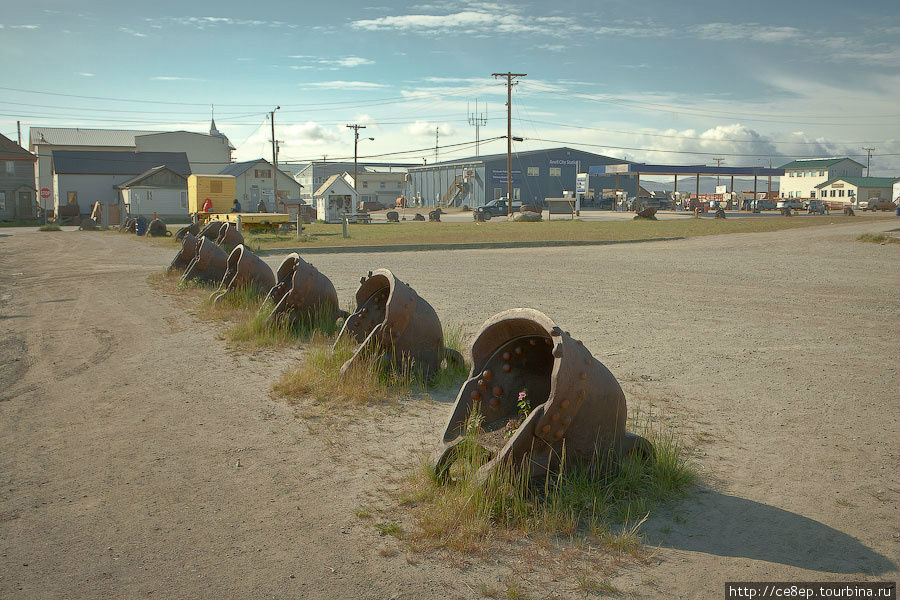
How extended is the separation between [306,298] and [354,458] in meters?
4.56

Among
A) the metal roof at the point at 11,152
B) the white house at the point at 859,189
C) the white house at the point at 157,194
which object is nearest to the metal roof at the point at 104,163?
the metal roof at the point at 11,152

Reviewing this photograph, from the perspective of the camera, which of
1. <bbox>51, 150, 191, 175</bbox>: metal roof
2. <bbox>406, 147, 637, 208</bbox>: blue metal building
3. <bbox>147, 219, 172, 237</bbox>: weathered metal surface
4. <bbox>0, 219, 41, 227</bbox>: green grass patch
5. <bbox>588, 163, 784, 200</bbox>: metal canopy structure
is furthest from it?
<bbox>406, 147, 637, 208</bbox>: blue metal building

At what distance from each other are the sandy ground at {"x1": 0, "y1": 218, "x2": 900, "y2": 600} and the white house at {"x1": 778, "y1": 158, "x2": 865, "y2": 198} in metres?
123

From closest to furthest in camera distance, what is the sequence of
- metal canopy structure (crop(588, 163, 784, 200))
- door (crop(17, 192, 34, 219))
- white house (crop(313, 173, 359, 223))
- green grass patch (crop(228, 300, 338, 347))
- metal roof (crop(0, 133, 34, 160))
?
green grass patch (crop(228, 300, 338, 347)) < white house (crop(313, 173, 359, 223)) < metal roof (crop(0, 133, 34, 160)) < door (crop(17, 192, 34, 219)) < metal canopy structure (crop(588, 163, 784, 200))

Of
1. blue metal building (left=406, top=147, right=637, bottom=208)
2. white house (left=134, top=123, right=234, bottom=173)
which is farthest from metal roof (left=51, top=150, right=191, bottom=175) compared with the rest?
blue metal building (left=406, top=147, right=637, bottom=208)

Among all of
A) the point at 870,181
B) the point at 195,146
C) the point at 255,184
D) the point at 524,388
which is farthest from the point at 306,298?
→ the point at 870,181

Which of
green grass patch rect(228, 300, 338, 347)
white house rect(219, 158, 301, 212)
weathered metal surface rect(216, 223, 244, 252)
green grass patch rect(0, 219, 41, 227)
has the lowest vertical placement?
green grass patch rect(228, 300, 338, 347)

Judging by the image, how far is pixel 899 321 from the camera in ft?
35.1

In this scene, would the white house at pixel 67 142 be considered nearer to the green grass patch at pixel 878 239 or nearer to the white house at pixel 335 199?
the white house at pixel 335 199

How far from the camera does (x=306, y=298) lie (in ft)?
31.9

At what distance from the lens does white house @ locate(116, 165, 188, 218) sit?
62656 mm

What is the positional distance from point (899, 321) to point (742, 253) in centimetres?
1401

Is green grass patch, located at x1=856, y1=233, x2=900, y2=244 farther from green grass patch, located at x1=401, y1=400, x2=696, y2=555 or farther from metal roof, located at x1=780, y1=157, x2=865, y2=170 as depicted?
metal roof, located at x1=780, y1=157, x2=865, y2=170

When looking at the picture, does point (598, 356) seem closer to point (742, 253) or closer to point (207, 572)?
point (207, 572)
